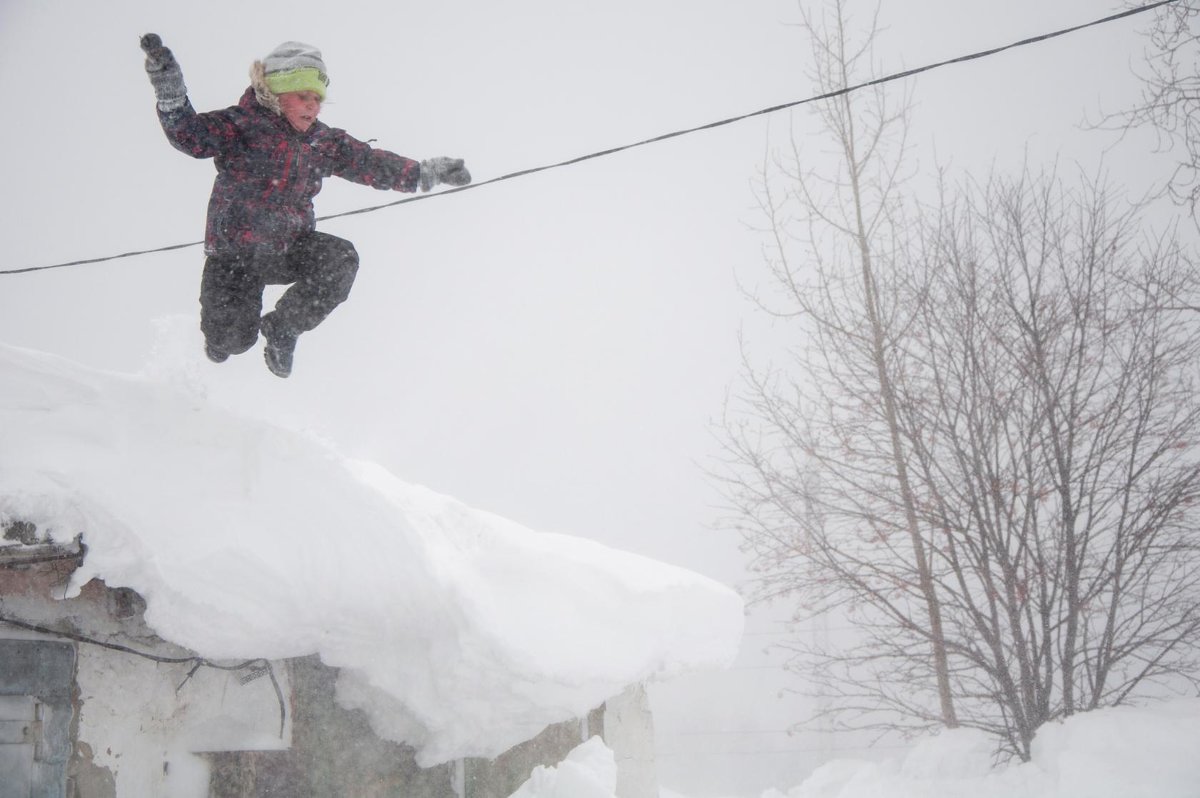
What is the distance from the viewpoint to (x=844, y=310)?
667 cm

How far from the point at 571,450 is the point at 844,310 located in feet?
334

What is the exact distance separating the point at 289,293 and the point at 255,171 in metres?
0.59

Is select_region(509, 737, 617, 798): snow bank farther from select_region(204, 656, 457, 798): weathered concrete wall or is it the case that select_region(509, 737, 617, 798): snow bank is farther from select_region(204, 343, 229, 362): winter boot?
select_region(204, 343, 229, 362): winter boot

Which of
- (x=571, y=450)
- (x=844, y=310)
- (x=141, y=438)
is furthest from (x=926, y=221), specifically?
(x=571, y=450)

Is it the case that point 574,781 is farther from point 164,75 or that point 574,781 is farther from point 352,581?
point 164,75

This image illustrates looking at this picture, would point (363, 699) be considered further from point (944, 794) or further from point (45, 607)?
point (944, 794)

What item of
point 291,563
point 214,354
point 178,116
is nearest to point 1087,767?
point 291,563

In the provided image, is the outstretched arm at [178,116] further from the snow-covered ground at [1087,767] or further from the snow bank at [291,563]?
the snow-covered ground at [1087,767]

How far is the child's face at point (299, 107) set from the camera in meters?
3.03

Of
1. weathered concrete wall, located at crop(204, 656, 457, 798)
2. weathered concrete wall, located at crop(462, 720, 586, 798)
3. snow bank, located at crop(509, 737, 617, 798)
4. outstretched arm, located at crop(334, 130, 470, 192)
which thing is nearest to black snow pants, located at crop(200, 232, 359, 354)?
outstretched arm, located at crop(334, 130, 470, 192)

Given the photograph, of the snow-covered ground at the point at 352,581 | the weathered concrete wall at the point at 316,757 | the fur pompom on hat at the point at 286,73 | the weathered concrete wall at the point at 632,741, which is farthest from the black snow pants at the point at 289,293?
the weathered concrete wall at the point at 632,741

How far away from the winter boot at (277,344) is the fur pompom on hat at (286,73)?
0.97m

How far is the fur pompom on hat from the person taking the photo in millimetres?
2959

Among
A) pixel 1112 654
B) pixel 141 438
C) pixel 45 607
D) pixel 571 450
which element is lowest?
pixel 1112 654
